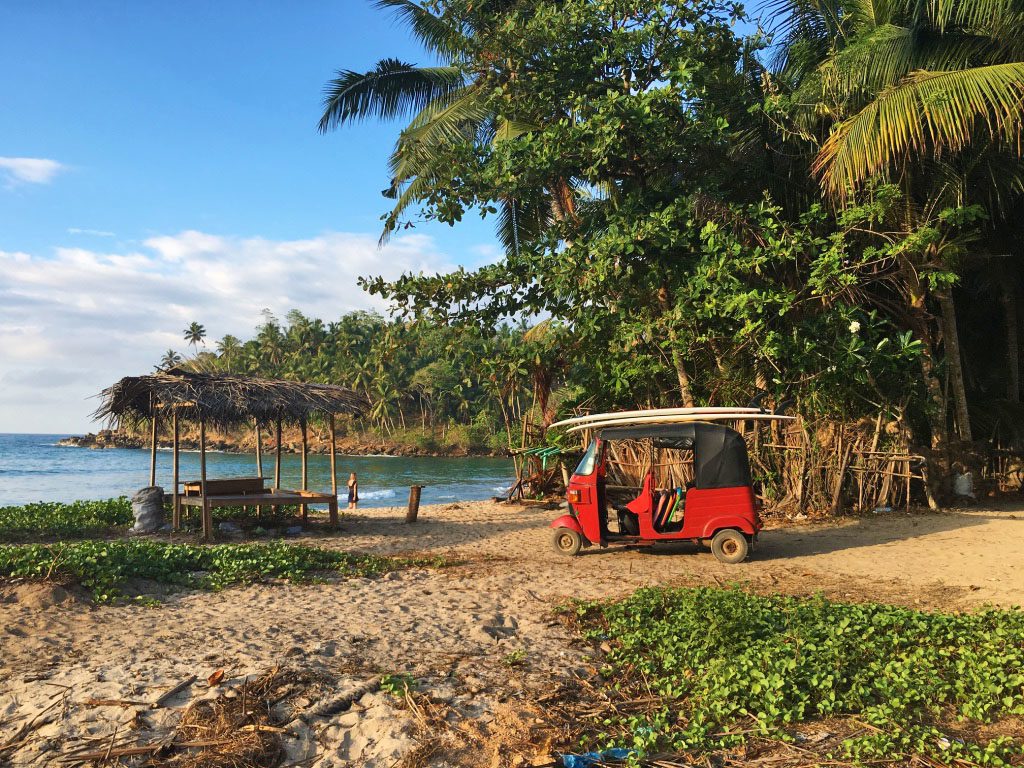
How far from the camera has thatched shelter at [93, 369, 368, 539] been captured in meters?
12.7

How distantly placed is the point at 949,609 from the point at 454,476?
35325 mm

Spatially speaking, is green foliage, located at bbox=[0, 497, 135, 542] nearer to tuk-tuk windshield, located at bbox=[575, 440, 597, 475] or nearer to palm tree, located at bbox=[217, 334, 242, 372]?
tuk-tuk windshield, located at bbox=[575, 440, 597, 475]

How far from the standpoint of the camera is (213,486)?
13.0 m

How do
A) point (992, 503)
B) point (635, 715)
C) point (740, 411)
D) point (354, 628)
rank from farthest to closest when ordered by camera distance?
1. point (992, 503)
2. point (740, 411)
3. point (354, 628)
4. point (635, 715)

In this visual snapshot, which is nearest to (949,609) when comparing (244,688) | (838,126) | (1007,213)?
(244,688)

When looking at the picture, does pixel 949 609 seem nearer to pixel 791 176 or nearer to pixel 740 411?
pixel 740 411

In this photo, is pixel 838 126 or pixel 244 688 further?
pixel 838 126

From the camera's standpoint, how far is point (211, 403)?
1271 cm

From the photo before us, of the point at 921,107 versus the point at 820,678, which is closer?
the point at 820,678

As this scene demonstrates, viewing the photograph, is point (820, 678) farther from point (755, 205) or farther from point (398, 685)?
point (755, 205)

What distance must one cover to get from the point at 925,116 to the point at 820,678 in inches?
373

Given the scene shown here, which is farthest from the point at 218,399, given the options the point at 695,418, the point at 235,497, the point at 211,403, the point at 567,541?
the point at 695,418

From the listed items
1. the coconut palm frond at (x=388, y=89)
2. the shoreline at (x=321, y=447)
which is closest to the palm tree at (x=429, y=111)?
the coconut palm frond at (x=388, y=89)

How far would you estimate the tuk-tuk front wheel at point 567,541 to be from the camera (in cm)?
1059
